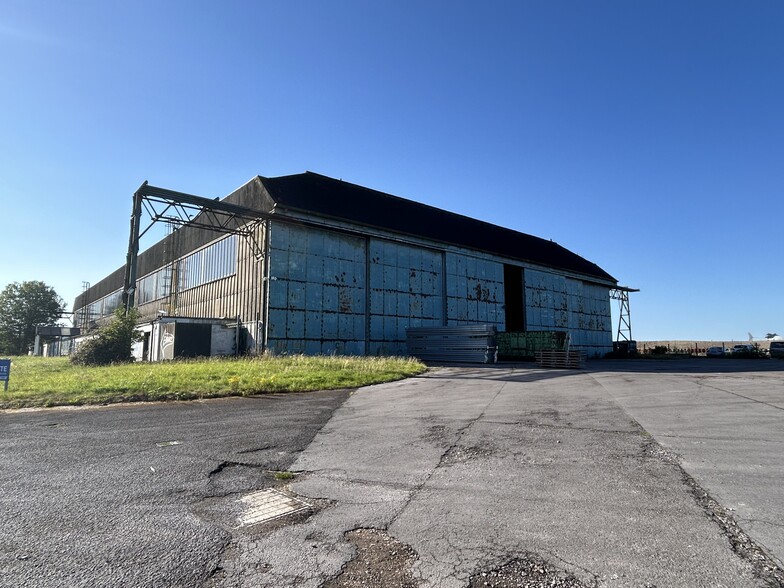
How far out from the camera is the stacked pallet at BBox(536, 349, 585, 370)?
25.7 m

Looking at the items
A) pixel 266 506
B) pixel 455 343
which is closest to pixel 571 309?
pixel 455 343

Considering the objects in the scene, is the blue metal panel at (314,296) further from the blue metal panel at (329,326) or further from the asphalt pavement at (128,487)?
the asphalt pavement at (128,487)

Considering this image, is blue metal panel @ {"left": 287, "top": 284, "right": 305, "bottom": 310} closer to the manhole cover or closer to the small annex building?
the small annex building

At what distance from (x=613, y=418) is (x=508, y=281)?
1288 inches

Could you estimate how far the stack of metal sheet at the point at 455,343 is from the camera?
27172 millimetres

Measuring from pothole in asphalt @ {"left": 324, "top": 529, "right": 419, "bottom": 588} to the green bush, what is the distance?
19910 mm

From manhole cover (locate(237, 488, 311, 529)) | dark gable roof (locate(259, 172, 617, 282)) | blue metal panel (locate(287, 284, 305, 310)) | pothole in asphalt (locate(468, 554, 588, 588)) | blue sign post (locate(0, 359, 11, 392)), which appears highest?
dark gable roof (locate(259, 172, 617, 282))

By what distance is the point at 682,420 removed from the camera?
8.05 metres

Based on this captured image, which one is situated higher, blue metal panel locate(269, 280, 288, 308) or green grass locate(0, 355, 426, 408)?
blue metal panel locate(269, 280, 288, 308)

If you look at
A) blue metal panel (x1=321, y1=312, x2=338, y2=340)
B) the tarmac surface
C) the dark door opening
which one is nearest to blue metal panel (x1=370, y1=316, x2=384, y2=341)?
blue metal panel (x1=321, y1=312, x2=338, y2=340)

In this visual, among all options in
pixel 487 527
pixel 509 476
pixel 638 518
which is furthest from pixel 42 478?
pixel 638 518

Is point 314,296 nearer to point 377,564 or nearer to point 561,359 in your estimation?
point 561,359

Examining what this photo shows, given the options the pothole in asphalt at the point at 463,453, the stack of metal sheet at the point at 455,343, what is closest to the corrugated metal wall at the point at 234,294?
the stack of metal sheet at the point at 455,343

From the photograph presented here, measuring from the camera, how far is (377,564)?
9.73ft
